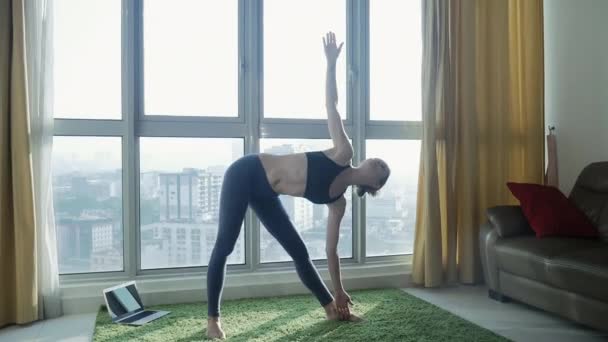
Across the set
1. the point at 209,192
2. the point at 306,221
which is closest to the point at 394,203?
the point at 306,221

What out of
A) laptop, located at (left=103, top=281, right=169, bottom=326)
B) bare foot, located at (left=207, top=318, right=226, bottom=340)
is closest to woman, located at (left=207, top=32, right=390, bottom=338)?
→ bare foot, located at (left=207, top=318, right=226, bottom=340)

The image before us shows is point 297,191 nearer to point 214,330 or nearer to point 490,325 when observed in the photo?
point 214,330

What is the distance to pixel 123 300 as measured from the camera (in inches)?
120

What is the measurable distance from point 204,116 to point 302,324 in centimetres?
154

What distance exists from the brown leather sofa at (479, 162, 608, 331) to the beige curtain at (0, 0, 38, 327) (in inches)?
108

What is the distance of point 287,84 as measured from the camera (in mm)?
3727

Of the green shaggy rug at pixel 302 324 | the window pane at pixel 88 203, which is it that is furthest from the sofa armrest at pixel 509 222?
the window pane at pixel 88 203

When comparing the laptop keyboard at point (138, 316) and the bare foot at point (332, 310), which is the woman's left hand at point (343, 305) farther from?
the laptop keyboard at point (138, 316)

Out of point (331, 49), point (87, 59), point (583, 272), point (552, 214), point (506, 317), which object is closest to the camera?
point (583, 272)

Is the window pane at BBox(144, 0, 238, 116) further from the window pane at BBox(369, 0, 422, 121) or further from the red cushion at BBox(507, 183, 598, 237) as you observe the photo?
the red cushion at BBox(507, 183, 598, 237)

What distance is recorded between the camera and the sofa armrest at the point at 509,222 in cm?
324

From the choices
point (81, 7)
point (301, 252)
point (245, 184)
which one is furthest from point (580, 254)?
point (81, 7)

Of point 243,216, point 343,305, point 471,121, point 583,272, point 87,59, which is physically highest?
point 87,59

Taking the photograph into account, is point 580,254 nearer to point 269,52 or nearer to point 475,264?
point 475,264
